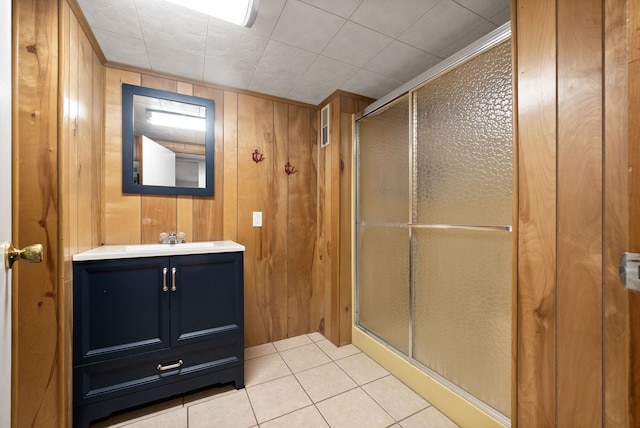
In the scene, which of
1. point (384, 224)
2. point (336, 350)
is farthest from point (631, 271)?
point (336, 350)

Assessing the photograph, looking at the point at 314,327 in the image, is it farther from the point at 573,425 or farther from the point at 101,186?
the point at 101,186

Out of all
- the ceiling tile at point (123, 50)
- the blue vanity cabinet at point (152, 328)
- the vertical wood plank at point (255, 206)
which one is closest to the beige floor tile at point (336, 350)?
the vertical wood plank at point (255, 206)

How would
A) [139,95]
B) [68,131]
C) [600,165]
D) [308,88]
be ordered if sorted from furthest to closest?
[308,88], [139,95], [68,131], [600,165]

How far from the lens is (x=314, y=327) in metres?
→ 2.53

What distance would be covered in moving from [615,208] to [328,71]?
5.74 feet

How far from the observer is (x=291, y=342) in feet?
7.63

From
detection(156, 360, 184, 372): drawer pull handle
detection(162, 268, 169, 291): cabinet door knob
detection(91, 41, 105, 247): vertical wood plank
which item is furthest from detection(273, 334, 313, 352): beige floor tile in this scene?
detection(91, 41, 105, 247): vertical wood plank

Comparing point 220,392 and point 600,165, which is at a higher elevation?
point 600,165

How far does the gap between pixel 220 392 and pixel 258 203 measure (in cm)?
140

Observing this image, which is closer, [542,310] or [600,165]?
[600,165]

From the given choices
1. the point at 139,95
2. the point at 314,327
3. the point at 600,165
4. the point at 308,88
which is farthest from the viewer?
the point at 314,327

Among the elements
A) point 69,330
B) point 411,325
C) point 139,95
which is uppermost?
point 139,95

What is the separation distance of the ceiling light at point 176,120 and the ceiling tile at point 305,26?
91 cm

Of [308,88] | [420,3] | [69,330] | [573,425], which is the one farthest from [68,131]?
[573,425]
